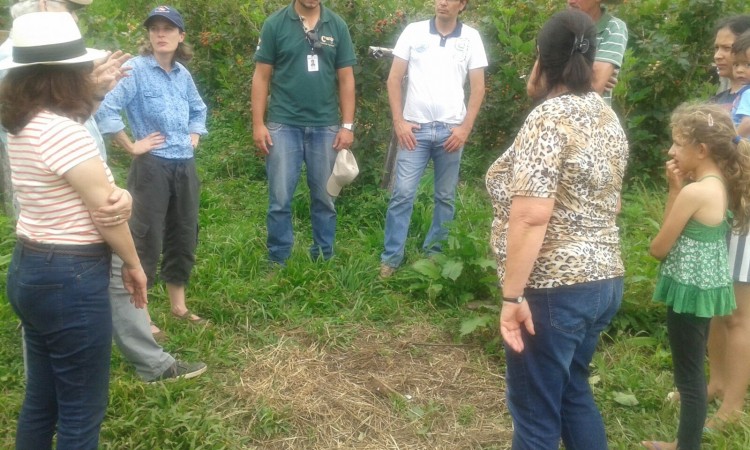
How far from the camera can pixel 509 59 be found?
22.4ft

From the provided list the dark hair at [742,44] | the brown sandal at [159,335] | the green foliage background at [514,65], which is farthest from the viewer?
the green foliage background at [514,65]

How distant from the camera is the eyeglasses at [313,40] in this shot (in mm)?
4855

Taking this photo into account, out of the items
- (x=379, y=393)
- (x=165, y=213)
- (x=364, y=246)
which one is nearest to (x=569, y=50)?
(x=379, y=393)

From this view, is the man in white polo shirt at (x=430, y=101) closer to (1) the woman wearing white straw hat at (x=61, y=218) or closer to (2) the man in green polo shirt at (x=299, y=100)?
(2) the man in green polo shirt at (x=299, y=100)

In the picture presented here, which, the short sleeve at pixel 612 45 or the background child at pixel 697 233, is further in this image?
the short sleeve at pixel 612 45

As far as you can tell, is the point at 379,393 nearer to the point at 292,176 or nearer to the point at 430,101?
the point at 292,176

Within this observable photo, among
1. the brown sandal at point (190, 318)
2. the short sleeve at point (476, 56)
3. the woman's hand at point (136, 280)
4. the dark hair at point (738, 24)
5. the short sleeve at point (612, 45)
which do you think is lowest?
the brown sandal at point (190, 318)

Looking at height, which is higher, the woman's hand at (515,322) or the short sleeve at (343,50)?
the short sleeve at (343,50)

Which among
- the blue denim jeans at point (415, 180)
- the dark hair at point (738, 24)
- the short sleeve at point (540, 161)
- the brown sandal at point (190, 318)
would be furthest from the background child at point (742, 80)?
the brown sandal at point (190, 318)

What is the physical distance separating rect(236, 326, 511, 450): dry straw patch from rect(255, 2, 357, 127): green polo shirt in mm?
1495

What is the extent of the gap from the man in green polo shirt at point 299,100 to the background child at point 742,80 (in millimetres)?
2366

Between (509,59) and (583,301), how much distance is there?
4634mm

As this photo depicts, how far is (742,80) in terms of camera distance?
3.72 meters

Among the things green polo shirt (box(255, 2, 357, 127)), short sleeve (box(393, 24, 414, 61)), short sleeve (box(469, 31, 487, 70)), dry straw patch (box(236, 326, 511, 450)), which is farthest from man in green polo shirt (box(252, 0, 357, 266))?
dry straw patch (box(236, 326, 511, 450))
